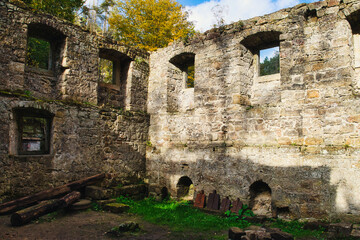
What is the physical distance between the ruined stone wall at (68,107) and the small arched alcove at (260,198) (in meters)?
3.64

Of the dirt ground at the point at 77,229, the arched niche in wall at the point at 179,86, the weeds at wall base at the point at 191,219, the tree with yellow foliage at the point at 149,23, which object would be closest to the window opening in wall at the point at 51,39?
the arched niche in wall at the point at 179,86

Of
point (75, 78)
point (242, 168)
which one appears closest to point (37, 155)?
point (75, 78)

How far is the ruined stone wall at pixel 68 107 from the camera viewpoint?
6164 millimetres

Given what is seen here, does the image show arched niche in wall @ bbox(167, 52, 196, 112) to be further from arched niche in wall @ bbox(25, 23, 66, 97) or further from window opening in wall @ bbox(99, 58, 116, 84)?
window opening in wall @ bbox(99, 58, 116, 84)

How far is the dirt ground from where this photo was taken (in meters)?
4.70

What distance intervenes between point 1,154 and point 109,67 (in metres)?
13.2

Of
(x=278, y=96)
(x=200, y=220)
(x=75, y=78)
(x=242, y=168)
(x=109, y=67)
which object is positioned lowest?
(x=200, y=220)

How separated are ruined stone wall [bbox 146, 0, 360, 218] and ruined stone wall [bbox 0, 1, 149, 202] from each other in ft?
3.28

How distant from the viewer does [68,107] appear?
7.05 meters

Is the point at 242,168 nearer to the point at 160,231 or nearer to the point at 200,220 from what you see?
the point at 200,220

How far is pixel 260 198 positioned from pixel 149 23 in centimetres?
1322

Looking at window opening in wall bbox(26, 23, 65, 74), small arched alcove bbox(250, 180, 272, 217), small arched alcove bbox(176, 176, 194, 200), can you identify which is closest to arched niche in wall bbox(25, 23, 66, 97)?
window opening in wall bbox(26, 23, 65, 74)

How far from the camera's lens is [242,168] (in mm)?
6684

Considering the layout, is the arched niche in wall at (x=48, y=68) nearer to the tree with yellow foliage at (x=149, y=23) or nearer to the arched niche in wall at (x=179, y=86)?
the arched niche in wall at (x=179, y=86)
